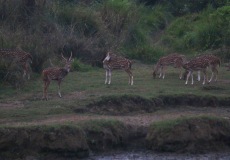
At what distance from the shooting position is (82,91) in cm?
2094

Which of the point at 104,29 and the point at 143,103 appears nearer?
the point at 143,103

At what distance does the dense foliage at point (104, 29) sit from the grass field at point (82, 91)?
3.92 feet

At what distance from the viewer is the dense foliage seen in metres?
24.5

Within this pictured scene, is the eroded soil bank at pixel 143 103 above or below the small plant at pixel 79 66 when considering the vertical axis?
below

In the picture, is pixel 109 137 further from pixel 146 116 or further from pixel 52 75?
pixel 52 75

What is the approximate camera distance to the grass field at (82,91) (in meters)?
18.5

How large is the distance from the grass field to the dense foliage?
1.20 m

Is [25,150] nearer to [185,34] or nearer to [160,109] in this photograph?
[160,109]

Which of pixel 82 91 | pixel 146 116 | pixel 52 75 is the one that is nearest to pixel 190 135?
pixel 146 116

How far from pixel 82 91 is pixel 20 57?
234 centimetres

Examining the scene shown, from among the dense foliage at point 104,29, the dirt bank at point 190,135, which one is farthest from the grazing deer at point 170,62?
the dirt bank at point 190,135

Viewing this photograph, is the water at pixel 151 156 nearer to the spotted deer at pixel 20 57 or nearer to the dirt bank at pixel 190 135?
the dirt bank at pixel 190 135

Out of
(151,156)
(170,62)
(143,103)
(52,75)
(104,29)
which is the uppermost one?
(104,29)

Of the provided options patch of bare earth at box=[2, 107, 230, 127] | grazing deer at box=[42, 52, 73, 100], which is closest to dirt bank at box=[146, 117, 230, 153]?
patch of bare earth at box=[2, 107, 230, 127]
